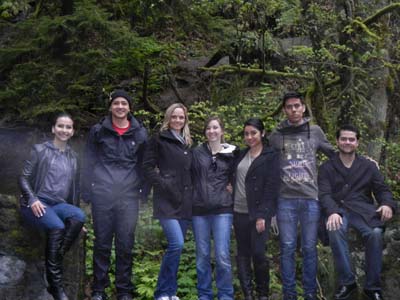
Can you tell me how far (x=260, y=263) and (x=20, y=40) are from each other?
5797 mm

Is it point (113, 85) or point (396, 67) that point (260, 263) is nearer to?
point (396, 67)

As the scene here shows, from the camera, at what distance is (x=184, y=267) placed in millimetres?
9281

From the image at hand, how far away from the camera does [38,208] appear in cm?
591

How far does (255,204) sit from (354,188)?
1.20 metres

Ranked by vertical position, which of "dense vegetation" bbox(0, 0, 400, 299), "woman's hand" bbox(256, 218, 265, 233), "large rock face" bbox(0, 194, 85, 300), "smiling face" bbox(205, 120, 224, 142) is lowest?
"large rock face" bbox(0, 194, 85, 300)

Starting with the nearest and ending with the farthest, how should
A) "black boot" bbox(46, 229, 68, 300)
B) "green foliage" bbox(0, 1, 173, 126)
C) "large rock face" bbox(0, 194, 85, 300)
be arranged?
"black boot" bbox(46, 229, 68, 300)
"large rock face" bbox(0, 194, 85, 300)
"green foliage" bbox(0, 1, 173, 126)

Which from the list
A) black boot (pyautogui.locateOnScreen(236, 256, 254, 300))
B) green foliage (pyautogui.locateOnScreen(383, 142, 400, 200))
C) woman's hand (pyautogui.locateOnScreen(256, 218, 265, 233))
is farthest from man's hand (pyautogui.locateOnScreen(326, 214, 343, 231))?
green foliage (pyautogui.locateOnScreen(383, 142, 400, 200))

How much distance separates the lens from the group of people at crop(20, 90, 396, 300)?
241 inches

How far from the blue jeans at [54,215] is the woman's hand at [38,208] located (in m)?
0.04

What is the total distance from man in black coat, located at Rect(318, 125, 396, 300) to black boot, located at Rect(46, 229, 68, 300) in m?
3.00

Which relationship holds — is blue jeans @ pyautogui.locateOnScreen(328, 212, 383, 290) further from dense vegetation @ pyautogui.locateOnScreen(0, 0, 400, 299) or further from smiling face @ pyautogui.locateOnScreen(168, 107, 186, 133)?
dense vegetation @ pyautogui.locateOnScreen(0, 0, 400, 299)

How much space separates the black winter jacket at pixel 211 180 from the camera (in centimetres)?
629

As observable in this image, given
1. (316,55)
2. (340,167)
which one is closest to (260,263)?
(340,167)

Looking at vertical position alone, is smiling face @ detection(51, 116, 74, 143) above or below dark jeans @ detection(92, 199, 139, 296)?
above
